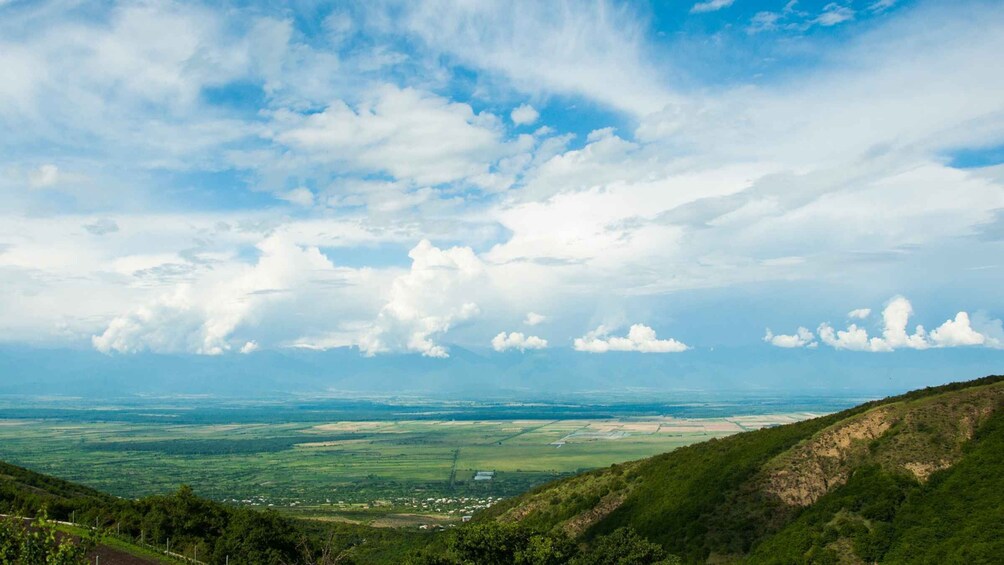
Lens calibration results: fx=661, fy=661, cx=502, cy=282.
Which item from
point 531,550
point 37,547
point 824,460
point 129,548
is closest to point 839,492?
point 824,460

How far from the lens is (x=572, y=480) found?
2901 inches

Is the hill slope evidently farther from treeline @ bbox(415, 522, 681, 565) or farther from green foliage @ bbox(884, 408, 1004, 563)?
treeline @ bbox(415, 522, 681, 565)

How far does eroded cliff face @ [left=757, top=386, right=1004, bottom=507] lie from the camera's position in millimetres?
44594

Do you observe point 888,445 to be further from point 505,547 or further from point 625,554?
point 505,547

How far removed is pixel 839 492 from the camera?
4512cm

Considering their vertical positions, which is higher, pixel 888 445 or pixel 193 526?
pixel 888 445

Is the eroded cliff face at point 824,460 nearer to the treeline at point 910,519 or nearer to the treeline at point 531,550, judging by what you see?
the treeline at point 910,519

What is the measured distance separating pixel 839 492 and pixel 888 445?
18.1 feet

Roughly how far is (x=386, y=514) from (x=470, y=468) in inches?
2539

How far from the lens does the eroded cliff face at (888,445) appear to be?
1756 inches

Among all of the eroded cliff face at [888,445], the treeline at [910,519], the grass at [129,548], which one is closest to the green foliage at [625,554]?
the treeline at [910,519]

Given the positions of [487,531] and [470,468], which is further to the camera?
[470,468]

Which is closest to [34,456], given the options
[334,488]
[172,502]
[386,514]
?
[334,488]

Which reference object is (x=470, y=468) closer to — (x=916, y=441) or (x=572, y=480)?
(x=572, y=480)
